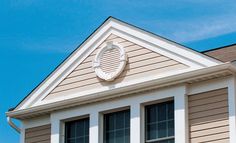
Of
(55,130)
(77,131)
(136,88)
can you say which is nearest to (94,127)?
(77,131)

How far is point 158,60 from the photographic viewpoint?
23875mm

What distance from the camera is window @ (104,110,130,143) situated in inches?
947

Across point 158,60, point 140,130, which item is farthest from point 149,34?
point 140,130

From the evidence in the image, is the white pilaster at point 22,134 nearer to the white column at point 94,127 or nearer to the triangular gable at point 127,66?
the triangular gable at point 127,66

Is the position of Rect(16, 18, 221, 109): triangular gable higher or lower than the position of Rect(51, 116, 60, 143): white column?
higher

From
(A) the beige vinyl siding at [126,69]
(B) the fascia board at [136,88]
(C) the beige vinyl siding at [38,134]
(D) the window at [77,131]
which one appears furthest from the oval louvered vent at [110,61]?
(C) the beige vinyl siding at [38,134]

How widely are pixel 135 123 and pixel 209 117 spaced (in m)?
2.10

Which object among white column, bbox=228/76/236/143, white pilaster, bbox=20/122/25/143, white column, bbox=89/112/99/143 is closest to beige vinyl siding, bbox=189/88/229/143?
white column, bbox=228/76/236/143

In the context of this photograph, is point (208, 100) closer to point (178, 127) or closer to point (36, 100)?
point (178, 127)

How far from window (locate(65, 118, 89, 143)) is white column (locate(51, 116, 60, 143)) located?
236mm

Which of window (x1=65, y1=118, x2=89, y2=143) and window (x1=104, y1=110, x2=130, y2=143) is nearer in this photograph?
window (x1=104, y1=110, x2=130, y2=143)

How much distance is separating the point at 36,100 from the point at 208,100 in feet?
17.6

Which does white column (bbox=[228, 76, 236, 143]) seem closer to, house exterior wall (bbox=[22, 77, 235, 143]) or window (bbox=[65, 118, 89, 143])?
house exterior wall (bbox=[22, 77, 235, 143])

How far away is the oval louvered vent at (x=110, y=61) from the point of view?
24406mm
